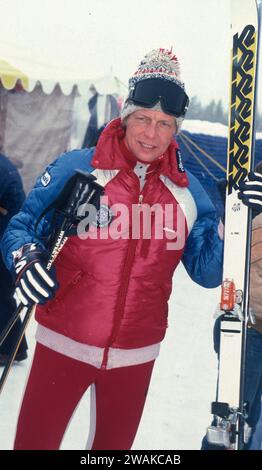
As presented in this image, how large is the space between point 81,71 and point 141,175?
19.1 ft

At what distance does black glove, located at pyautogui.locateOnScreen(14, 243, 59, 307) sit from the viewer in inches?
61.7

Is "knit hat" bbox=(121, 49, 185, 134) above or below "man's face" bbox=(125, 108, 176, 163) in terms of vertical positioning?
above

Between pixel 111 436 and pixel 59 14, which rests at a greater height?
pixel 59 14

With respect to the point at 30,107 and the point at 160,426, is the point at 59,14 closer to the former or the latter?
the point at 30,107

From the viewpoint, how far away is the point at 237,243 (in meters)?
1.93

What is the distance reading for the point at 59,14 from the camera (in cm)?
682

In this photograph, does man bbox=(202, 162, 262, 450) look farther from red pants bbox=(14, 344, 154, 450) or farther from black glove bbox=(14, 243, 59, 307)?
black glove bbox=(14, 243, 59, 307)

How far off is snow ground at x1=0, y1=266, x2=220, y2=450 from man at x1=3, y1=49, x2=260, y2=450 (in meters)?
0.95

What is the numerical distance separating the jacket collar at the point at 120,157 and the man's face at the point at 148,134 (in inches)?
1.4

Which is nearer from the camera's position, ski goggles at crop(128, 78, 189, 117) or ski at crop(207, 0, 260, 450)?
ski goggles at crop(128, 78, 189, 117)

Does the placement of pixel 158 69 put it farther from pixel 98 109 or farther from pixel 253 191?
pixel 98 109

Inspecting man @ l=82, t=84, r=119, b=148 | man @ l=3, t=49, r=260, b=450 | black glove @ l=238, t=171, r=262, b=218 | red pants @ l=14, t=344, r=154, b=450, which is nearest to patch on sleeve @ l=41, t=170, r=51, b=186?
man @ l=3, t=49, r=260, b=450

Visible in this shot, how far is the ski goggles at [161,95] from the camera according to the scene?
165 centimetres
